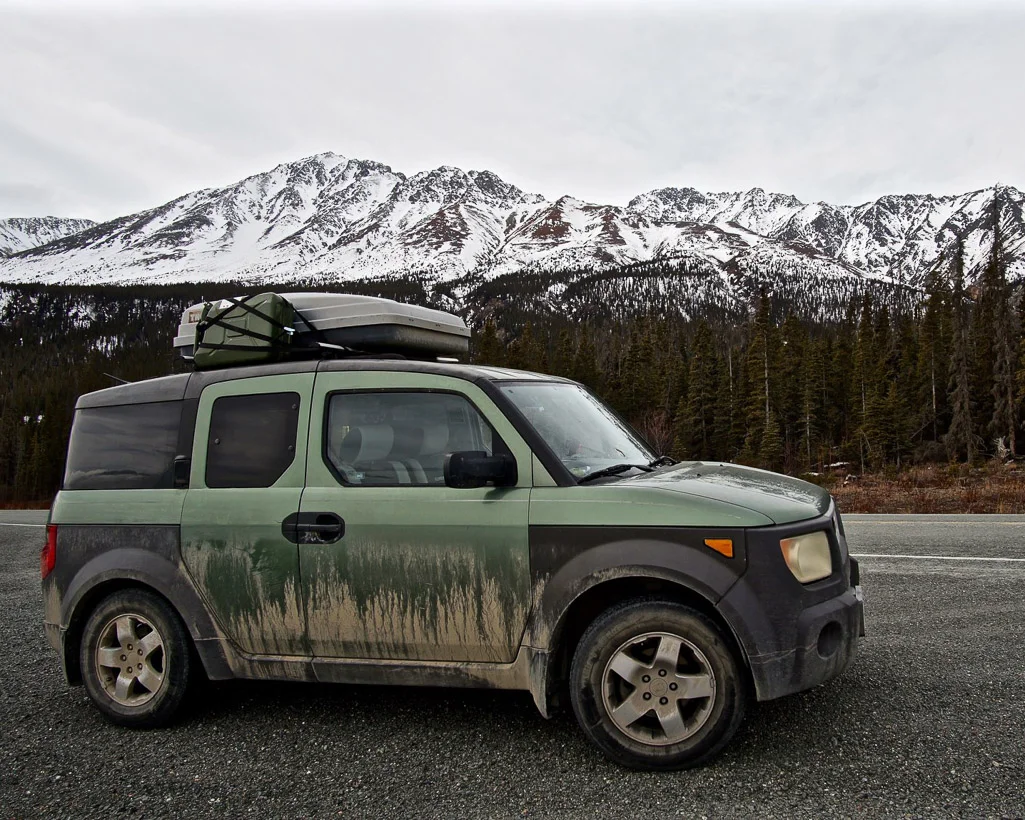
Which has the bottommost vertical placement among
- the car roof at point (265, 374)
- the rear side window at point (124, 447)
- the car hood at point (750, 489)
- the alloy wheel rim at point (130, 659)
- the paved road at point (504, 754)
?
the paved road at point (504, 754)

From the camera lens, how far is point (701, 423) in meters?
75.0

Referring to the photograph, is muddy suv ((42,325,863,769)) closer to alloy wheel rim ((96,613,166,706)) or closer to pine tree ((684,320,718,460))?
alloy wheel rim ((96,613,166,706))

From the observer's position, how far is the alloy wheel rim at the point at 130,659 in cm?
404

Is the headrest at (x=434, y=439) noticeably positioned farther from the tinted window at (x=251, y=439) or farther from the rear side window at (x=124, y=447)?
the rear side window at (x=124, y=447)

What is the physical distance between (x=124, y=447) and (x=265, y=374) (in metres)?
1.09

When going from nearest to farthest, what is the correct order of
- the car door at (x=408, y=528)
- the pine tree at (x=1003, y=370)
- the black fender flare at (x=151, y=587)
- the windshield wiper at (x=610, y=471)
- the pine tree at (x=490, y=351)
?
the car door at (x=408, y=528)
the windshield wiper at (x=610, y=471)
the black fender flare at (x=151, y=587)
the pine tree at (x=1003, y=370)
the pine tree at (x=490, y=351)

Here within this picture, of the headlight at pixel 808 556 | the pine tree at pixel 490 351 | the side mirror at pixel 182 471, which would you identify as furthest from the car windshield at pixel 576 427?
the pine tree at pixel 490 351

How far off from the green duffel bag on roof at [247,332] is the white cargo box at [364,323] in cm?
10

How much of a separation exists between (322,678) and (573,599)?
4.82ft

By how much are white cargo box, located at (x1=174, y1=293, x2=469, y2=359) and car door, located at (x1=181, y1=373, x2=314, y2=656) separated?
44cm

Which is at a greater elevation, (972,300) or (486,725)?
(972,300)

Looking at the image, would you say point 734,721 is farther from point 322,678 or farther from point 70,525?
point 70,525

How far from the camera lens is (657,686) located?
127 inches

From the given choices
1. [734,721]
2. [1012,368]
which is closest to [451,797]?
[734,721]
